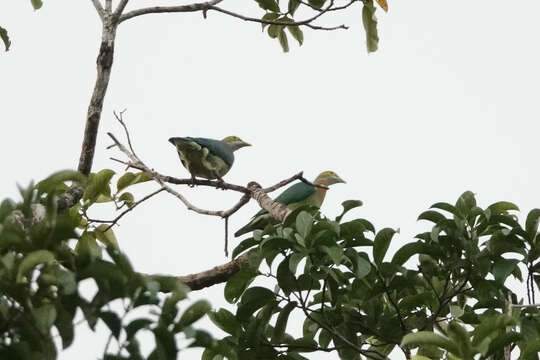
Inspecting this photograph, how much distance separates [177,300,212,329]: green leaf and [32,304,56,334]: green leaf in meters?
0.46

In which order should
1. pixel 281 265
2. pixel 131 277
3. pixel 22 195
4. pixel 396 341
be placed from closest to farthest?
pixel 22 195 → pixel 131 277 → pixel 281 265 → pixel 396 341

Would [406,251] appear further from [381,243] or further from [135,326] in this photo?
[135,326]

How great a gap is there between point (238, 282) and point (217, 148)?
12.9 ft

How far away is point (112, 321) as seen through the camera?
104 inches

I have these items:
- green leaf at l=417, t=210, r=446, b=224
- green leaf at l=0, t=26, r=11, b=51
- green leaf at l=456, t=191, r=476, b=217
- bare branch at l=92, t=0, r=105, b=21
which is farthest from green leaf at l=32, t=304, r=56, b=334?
green leaf at l=0, t=26, r=11, b=51

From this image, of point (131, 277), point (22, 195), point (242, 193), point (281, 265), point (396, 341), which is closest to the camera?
point (22, 195)

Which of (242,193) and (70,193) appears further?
(242,193)

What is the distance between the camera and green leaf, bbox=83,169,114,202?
16.3 feet

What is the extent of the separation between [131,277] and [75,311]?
19 centimetres

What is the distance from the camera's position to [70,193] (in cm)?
457

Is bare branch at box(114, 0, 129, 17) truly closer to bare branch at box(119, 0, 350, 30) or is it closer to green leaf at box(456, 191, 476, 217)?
bare branch at box(119, 0, 350, 30)

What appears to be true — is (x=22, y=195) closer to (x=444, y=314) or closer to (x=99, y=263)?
(x=99, y=263)

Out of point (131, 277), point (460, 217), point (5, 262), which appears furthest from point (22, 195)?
point (460, 217)

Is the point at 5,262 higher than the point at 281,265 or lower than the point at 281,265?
higher
